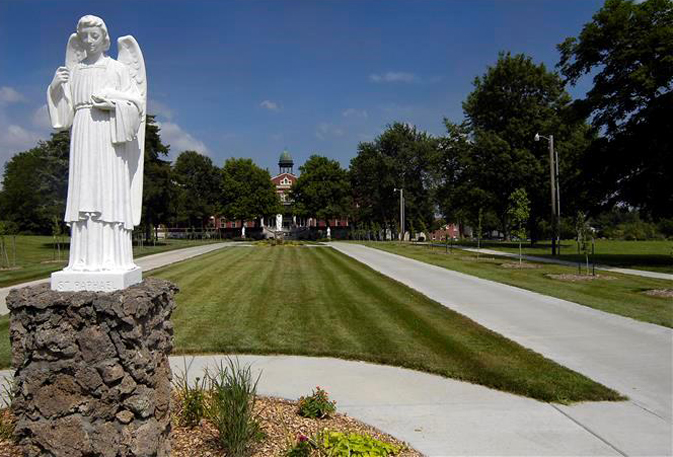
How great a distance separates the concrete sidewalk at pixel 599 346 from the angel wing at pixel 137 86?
515 cm

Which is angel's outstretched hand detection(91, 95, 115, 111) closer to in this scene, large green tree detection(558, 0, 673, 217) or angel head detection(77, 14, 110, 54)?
angel head detection(77, 14, 110, 54)

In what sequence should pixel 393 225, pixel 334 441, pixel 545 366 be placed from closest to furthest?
pixel 334 441, pixel 545 366, pixel 393 225

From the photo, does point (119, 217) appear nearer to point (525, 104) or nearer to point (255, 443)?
point (255, 443)

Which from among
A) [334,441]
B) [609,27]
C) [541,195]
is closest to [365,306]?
[334,441]

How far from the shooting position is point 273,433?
4418mm

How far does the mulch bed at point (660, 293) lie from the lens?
42.3 ft

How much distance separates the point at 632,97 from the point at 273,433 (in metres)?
26.7

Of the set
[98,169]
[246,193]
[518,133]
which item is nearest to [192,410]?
[98,169]

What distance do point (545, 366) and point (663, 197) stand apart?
22.1 metres

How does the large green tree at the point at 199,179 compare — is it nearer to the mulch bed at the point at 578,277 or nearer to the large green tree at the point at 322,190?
the large green tree at the point at 322,190

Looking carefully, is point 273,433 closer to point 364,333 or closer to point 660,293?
point 364,333

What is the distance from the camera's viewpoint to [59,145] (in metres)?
40.3

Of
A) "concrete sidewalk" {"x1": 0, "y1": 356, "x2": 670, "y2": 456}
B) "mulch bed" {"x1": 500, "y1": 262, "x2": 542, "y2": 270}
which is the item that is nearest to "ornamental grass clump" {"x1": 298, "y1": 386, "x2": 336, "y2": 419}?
"concrete sidewalk" {"x1": 0, "y1": 356, "x2": 670, "y2": 456}

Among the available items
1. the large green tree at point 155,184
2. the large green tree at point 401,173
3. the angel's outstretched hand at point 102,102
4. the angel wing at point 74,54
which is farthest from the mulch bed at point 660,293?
the large green tree at point 401,173
